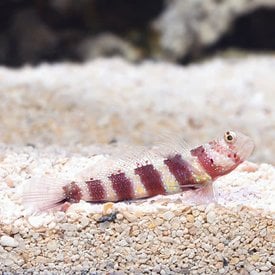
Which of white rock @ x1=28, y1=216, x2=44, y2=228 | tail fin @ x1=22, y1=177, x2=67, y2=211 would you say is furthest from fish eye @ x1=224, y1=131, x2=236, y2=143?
white rock @ x1=28, y1=216, x2=44, y2=228

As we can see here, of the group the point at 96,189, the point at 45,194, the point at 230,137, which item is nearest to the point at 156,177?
the point at 96,189

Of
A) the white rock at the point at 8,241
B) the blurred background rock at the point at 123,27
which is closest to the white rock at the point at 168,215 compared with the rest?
the white rock at the point at 8,241

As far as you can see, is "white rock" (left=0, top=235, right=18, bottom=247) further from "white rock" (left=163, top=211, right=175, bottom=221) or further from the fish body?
"white rock" (left=163, top=211, right=175, bottom=221)

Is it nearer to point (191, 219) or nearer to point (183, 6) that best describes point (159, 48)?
point (183, 6)

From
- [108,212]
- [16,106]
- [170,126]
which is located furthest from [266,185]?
[16,106]

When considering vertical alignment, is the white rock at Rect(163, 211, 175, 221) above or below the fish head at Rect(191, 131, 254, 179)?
below

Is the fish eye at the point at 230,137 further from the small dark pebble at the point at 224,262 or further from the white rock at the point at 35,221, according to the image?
the white rock at the point at 35,221
